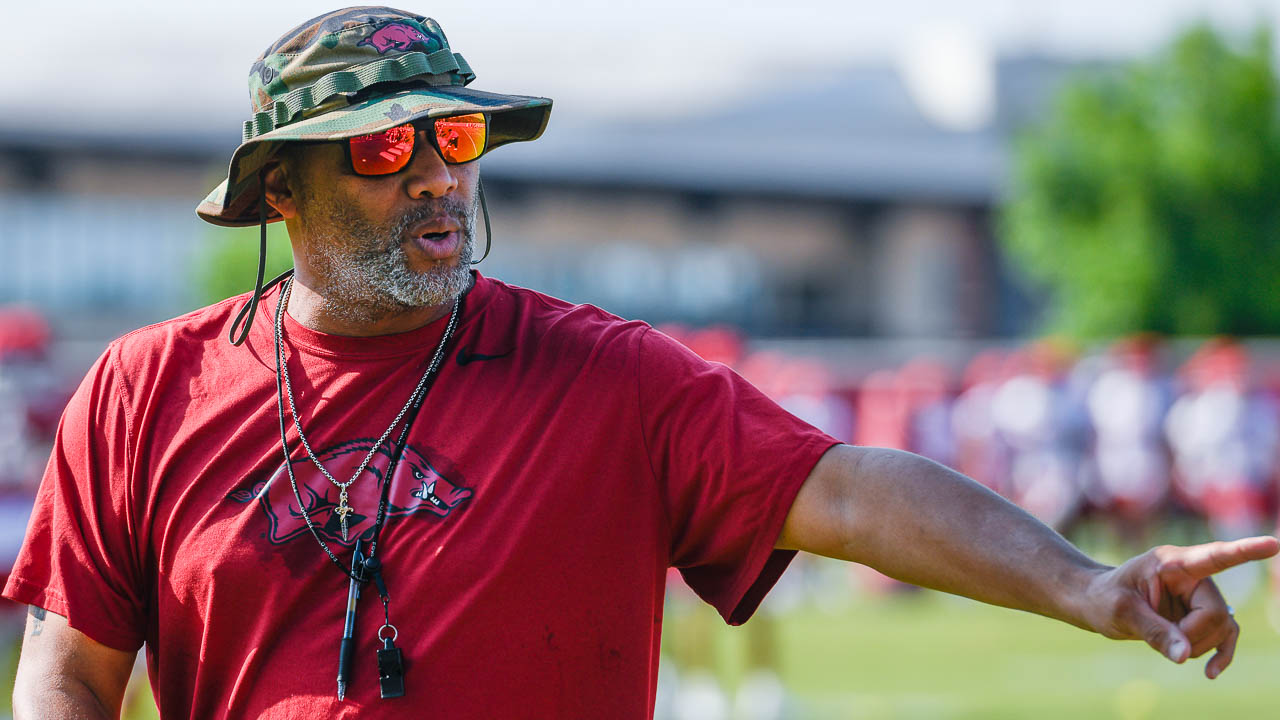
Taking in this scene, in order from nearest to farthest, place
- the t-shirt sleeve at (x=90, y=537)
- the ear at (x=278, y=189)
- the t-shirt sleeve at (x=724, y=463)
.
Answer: the t-shirt sleeve at (x=724, y=463)
the t-shirt sleeve at (x=90, y=537)
the ear at (x=278, y=189)

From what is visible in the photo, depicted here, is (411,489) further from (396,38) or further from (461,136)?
(396,38)

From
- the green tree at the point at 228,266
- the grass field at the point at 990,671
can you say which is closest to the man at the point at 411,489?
the grass field at the point at 990,671

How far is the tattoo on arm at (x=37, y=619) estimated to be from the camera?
2.90 metres

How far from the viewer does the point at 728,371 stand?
9.50 feet

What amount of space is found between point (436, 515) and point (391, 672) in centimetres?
27

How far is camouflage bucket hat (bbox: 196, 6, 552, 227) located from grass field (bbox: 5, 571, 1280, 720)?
6.34 m

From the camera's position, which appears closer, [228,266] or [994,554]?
[994,554]

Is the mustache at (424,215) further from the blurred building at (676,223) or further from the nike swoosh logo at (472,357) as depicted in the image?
the blurred building at (676,223)

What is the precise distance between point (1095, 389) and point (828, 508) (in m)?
13.9

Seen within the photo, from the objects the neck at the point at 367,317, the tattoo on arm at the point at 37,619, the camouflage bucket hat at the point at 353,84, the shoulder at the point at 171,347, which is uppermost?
the camouflage bucket hat at the point at 353,84

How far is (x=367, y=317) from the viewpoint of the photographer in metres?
2.98

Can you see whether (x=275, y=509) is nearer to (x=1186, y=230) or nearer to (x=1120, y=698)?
(x=1120, y=698)

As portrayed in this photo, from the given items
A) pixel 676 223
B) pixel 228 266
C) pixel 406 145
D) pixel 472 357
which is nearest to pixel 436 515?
pixel 472 357

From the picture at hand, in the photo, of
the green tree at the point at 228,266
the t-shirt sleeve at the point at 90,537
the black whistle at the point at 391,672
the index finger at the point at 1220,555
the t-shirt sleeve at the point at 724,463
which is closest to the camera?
the index finger at the point at 1220,555
